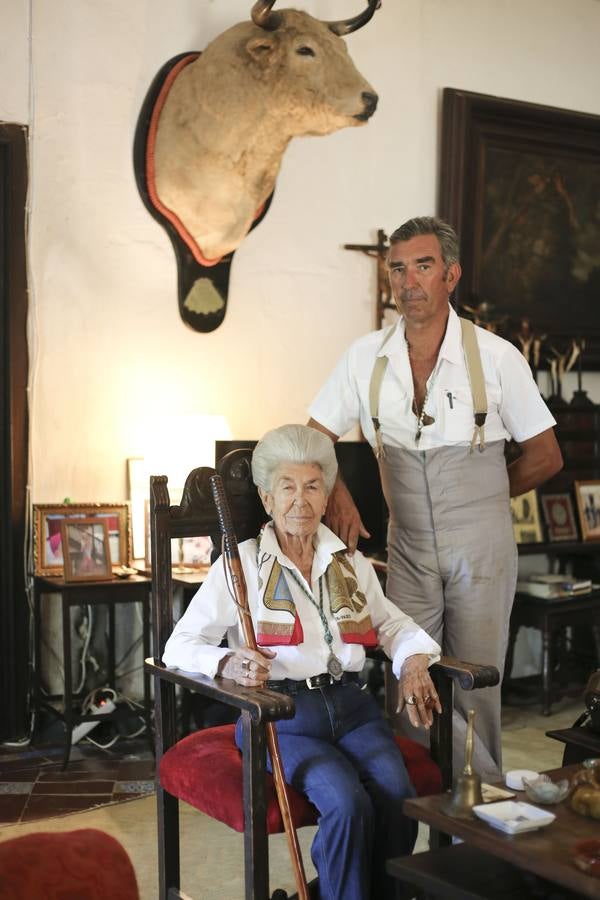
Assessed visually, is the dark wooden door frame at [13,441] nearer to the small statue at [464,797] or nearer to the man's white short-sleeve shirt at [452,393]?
the man's white short-sleeve shirt at [452,393]

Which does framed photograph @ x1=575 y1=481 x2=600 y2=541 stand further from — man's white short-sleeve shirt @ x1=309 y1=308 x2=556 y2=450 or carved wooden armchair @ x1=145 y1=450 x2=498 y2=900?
carved wooden armchair @ x1=145 y1=450 x2=498 y2=900

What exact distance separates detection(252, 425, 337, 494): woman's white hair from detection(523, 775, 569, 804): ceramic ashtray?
3.05 feet

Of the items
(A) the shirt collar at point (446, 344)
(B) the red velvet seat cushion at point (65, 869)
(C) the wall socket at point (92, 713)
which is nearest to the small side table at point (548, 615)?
(C) the wall socket at point (92, 713)

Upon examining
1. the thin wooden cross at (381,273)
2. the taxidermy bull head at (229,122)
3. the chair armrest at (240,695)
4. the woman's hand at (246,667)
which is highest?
the taxidermy bull head at (229,122)

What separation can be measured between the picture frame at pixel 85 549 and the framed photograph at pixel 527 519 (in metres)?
2.06

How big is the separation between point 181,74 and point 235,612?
2.76 metres

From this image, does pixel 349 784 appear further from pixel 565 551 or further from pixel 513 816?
pixel 565 551

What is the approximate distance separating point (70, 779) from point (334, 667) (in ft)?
6.17

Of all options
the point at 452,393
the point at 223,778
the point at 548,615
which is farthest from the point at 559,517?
the point at 223,778

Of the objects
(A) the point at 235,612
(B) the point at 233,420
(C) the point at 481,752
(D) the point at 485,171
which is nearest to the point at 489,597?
(C) the point at 481,752

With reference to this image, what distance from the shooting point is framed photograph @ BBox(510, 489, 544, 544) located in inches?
218

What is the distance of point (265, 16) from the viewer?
4.61 metres

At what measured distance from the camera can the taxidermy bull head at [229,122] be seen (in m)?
4.74

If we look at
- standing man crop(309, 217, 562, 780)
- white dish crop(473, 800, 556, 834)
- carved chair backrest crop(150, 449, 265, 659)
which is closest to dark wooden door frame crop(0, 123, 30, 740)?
carved chair backrest crop(150, 449, 265, 659)
